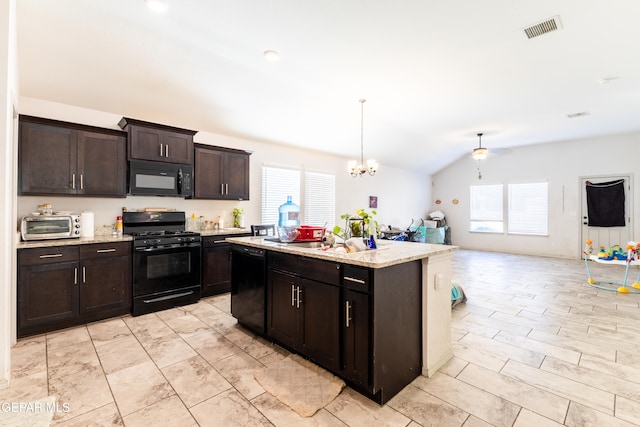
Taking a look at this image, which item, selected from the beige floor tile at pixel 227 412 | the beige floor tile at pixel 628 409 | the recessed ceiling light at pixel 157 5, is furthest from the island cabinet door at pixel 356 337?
the recessed ceiling light at pixel 157 5

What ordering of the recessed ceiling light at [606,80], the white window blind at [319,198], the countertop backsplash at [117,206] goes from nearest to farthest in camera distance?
the countertop backsplash at [117,206] → the recessed ceiling light at [606,80] → the white window blind at [319,198]

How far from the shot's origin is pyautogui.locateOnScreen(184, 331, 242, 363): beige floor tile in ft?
8.71

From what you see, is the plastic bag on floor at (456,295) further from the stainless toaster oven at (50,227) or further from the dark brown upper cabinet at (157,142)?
the stainless toaster oven at (50,227)

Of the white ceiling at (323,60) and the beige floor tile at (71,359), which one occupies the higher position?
the white ceiling at (323,60)

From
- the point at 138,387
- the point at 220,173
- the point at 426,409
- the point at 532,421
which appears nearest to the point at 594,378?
the point at 532,421

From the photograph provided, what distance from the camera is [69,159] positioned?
11.1ft

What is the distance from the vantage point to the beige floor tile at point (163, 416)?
5.89 ft

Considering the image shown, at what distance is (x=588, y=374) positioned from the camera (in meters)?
2.33

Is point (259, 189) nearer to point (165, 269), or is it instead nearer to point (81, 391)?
point (165, 269)

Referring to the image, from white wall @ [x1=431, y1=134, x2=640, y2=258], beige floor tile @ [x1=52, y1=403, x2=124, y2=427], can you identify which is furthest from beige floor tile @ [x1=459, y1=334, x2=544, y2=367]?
white wall @ [x1=431, y1=134, x2=640, y2=258]

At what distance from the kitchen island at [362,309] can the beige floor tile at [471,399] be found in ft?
0.33

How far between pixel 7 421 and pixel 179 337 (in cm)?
131

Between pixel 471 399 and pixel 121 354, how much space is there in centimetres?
298

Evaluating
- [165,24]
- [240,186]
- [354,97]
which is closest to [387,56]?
[354,97]
